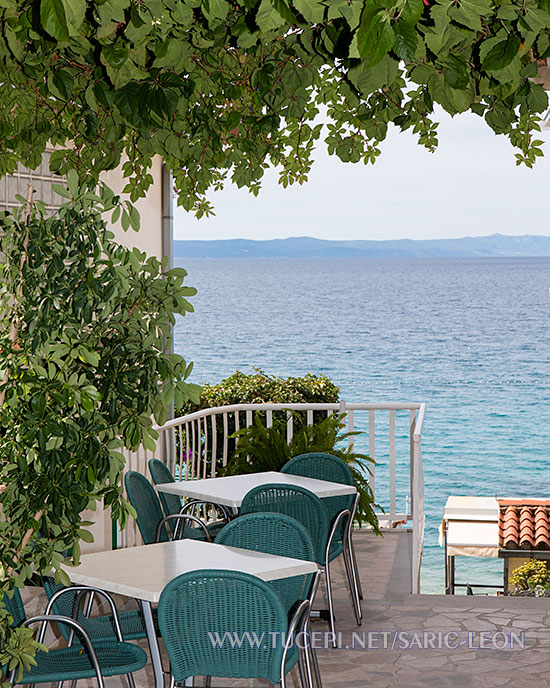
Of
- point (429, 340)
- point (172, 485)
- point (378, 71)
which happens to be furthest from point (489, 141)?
point (378, 71)

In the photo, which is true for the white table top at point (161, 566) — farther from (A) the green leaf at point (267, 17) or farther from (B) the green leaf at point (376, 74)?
(A) the green leaf at point (267, 17)

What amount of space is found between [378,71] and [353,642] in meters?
3.96

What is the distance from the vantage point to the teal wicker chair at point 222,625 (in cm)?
289

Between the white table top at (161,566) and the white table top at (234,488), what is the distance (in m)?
0.97

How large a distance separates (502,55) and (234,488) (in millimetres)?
4173

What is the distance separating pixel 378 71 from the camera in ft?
4.74

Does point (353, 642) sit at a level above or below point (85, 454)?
below

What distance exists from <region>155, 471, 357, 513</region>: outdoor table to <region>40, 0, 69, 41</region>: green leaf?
3848 mm

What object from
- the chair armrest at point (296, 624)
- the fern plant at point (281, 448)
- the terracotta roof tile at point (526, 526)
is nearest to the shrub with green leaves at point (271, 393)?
the fern plant at point (281, 448)

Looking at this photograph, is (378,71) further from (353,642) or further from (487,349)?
(487,349)

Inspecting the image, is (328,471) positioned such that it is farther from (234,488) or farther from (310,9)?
(310,9)

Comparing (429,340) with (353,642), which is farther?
(429,340)

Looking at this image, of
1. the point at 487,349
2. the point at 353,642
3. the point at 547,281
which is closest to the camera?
the point at 353,642

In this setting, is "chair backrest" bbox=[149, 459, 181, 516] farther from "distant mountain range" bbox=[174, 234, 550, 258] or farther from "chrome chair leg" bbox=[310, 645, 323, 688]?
"distant mountain range" bbox=[174, 234, 550, 258]
